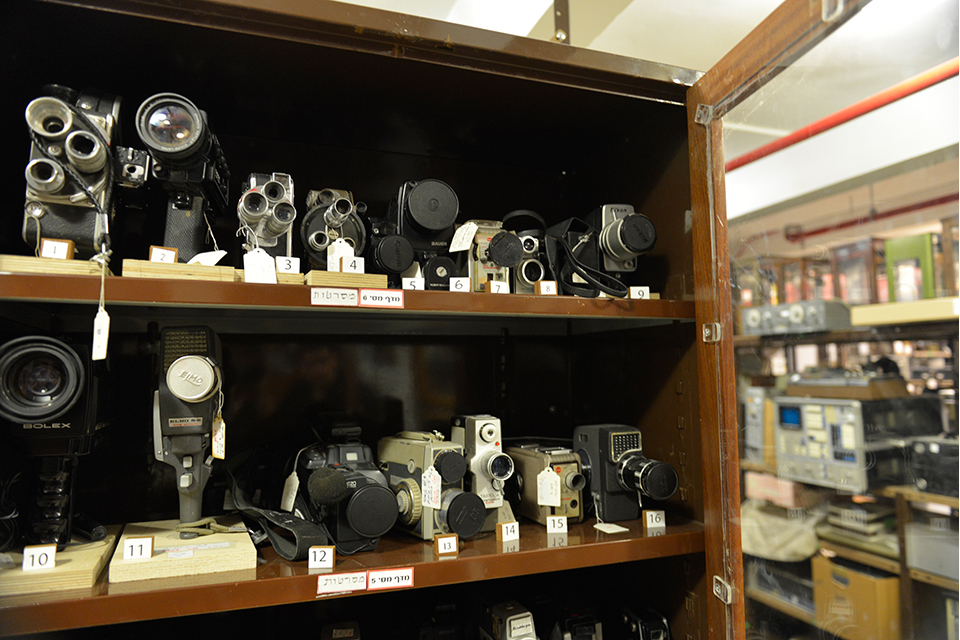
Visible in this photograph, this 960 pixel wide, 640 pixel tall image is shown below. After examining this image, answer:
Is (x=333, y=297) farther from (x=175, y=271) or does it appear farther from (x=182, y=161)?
(x=182, y=161)

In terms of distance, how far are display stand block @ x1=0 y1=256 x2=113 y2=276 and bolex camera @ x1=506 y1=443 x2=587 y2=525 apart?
0.99m

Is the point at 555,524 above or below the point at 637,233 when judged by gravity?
below

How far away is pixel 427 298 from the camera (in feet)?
3.99

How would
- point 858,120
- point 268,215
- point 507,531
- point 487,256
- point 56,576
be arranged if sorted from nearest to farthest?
point 56,576
point 858,120
point 268,215
point 507,531
point 487,256

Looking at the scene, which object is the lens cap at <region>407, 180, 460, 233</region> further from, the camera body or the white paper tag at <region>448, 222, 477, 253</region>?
the camera body

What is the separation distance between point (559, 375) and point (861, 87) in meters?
1.14

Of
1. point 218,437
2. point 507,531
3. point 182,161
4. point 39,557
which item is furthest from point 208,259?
point 507,531

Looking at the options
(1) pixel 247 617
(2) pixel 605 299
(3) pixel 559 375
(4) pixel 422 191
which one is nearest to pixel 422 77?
(4) pixel 422 191

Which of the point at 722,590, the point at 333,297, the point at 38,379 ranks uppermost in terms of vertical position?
the point at 333,297

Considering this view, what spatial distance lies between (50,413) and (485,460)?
837mm

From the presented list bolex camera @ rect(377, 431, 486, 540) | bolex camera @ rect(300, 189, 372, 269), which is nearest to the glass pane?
bolex camera @ rect(377, 431, 486, 540)

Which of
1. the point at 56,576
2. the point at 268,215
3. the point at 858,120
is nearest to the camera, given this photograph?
the point at 56,576

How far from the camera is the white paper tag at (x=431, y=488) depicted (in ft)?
4.14

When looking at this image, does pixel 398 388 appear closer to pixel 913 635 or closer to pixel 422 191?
pixel 422 191
